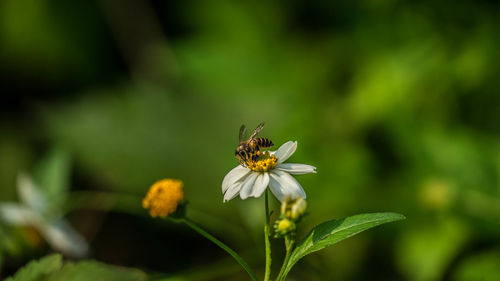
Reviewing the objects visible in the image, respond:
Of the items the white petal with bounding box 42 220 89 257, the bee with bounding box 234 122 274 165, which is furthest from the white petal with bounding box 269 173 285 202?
the white petal with bounding box 42 220 89 257

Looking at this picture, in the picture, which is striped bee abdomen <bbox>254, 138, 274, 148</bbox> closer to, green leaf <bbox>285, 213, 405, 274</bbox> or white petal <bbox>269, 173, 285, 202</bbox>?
white petal <bbox>269, 173, 285, 202</bbox>

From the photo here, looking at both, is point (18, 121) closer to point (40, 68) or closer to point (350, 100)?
point (40, 68)

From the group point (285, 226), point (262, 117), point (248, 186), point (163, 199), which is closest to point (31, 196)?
point (163, 199)

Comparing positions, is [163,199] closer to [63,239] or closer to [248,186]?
[248,186]

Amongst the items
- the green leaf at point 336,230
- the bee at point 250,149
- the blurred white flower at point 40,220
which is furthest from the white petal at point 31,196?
the green leaf at point 336,230

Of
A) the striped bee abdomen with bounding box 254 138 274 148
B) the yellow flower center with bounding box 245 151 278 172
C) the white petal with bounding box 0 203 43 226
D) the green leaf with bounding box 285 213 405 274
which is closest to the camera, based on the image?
the green leaf with bounding box 285 213 405 274

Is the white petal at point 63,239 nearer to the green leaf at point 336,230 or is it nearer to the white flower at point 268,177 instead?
the white flower at point 268,177
